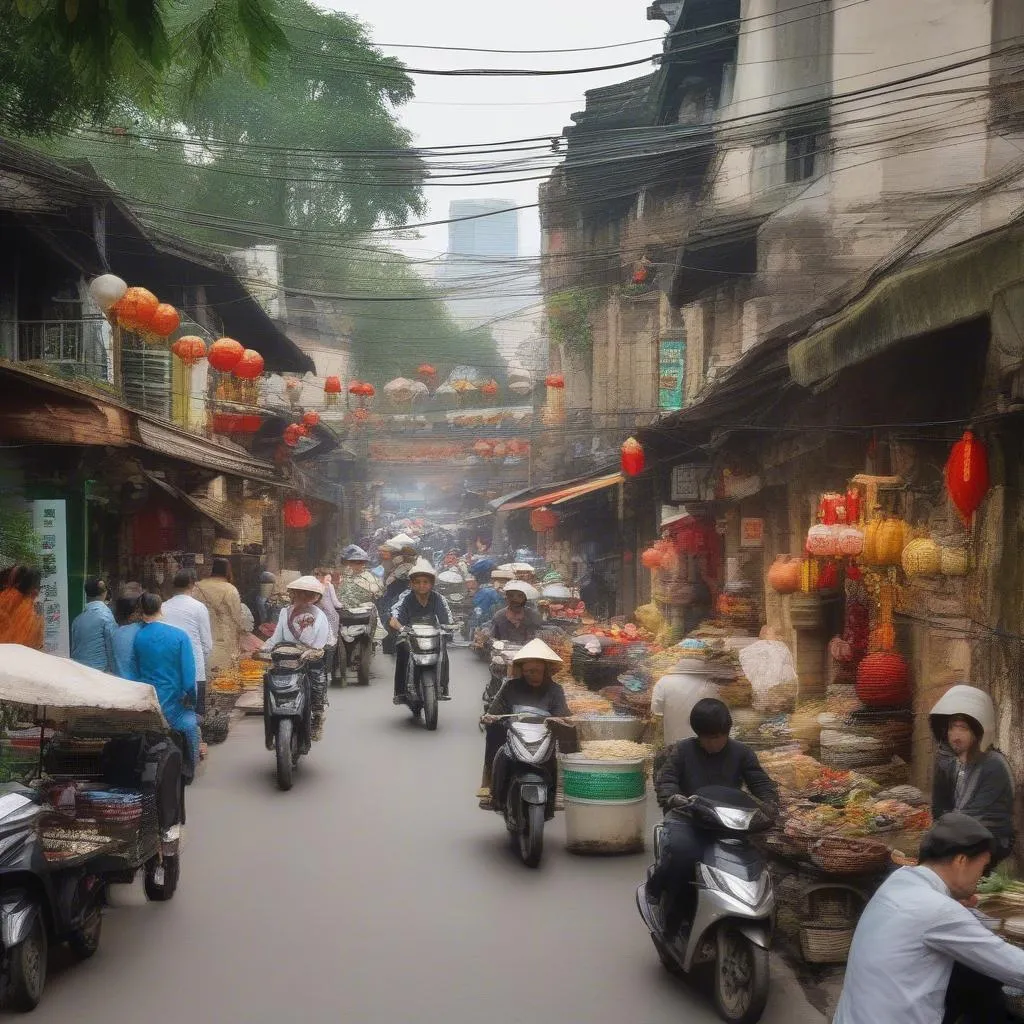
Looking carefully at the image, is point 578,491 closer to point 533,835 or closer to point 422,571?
point 422,571

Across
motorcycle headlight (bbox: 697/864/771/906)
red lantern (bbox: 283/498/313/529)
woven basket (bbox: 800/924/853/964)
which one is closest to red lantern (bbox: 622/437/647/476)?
red lantern (bbox: 283/498/313/529)

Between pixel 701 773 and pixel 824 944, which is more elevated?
pixel 701 773

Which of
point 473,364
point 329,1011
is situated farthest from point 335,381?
point 329,1011

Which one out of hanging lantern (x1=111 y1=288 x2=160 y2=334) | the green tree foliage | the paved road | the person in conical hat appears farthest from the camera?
hanging lantern (x1=111 y1=288 x2=160 y2=334)

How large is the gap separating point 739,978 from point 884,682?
15.7 feet

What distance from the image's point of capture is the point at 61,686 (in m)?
7.16

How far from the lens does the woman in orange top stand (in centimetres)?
1198

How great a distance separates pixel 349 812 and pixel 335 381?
3011 centimetres

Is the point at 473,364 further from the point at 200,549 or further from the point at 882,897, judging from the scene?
the point at 882,897

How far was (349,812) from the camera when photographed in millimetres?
12148

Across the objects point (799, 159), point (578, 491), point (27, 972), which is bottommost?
point (27, 972)

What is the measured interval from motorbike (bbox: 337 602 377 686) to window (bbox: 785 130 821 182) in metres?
9.94

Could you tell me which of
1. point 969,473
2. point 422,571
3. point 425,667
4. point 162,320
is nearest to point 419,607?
point 422,571

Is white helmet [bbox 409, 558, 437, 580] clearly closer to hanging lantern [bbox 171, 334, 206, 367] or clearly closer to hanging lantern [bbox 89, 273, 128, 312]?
hanging lantern [bbox 89, 273, 128, 312]
